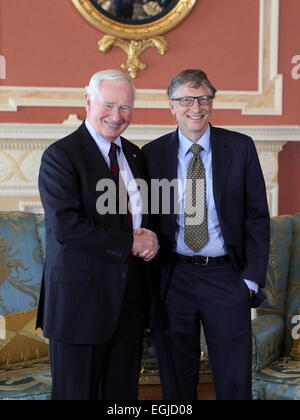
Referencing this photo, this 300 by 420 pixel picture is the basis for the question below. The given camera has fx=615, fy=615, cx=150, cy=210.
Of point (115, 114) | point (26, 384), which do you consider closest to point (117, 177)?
point (115, 114)

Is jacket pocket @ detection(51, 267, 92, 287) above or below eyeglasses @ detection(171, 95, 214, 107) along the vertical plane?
below

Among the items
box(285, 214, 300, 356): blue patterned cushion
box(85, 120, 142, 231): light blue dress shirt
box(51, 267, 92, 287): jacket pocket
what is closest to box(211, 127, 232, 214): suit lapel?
box(85, 120, 142, 231): light blue dress shirt

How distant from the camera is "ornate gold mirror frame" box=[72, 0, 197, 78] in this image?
3.98 meters

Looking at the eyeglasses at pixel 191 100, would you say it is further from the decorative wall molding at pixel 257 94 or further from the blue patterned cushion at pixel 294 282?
the decorative wall molding at pixel 257 94

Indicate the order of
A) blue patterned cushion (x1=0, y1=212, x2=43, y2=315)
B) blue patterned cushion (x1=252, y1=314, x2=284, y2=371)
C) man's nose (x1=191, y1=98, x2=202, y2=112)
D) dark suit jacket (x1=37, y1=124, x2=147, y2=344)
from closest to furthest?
dark suit jacket (x1=37, y1=124, x2=147, y2=344)
man's nose (x1=191, y1=98, x2=202, y2=112)
blue patterned cushion (x1=252, y1=314, x2=284, y2=371)
blue patterned cushion (x1=0, y1=212, x2=43, y2=315)

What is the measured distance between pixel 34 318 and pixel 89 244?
0.95 metres

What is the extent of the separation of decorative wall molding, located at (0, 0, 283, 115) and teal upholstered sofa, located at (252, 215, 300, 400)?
145cm

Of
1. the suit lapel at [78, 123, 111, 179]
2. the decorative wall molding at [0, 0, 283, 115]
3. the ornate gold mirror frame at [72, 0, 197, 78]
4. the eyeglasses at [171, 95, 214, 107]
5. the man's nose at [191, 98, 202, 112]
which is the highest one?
the ornate gold mirror frame at [72, 0, 197, 78]

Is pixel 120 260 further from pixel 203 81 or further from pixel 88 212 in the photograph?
pixel 203 81

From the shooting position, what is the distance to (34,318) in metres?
2.62

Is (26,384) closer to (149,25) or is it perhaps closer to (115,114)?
(115,114)

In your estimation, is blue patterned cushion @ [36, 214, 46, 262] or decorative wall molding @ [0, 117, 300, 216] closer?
blue patterned cushion @ [36, 214, 46, 262]

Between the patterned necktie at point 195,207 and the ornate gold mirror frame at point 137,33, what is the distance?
2.01 m

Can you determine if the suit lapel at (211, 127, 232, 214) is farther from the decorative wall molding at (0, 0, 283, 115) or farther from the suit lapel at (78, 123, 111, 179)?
the decorative wall molding at (0, 0, 283, 115)
